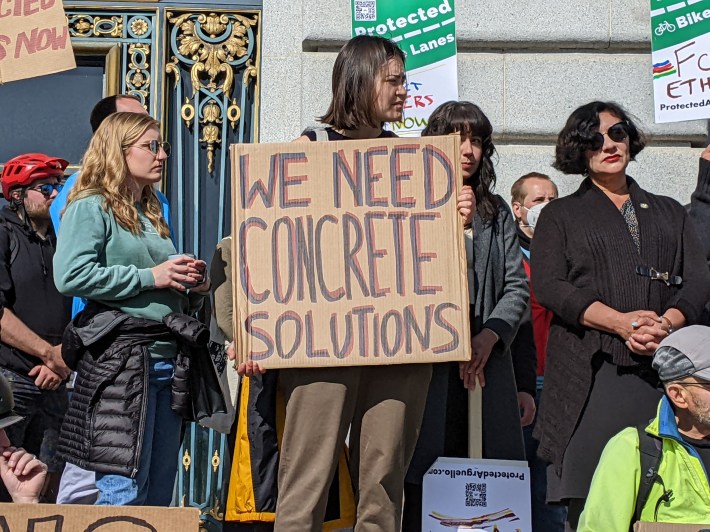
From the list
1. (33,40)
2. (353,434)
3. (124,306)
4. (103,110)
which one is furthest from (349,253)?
(33,40)

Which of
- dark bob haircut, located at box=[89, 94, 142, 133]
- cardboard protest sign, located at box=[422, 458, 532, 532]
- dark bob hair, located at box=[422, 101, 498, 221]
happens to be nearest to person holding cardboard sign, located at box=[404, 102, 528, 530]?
dark bob hair, located at box=[422, 101, 498, 221]

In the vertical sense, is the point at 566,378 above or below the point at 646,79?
below

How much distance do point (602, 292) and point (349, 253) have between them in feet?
Answer: 3.11

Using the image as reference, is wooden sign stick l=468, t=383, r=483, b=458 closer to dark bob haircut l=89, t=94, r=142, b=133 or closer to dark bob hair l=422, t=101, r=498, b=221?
dark bob hair l=422, t=101, r=498, b=221

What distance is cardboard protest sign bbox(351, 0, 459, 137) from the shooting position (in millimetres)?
6473

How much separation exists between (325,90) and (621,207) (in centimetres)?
245

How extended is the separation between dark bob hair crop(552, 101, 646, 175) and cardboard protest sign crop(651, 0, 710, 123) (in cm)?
95

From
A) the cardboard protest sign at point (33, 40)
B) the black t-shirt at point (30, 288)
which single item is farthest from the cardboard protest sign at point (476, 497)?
the cardboard protest sign at point (33, 40)

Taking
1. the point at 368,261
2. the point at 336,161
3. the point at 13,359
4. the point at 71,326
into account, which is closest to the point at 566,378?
the point at 368,261

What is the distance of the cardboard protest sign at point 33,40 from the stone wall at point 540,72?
1470 millimetres

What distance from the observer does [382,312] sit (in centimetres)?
468

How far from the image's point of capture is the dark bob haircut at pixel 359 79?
16.0 feet

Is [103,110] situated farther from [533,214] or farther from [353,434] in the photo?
[353,434]

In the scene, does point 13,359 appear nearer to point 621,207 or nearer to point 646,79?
point 621,207
